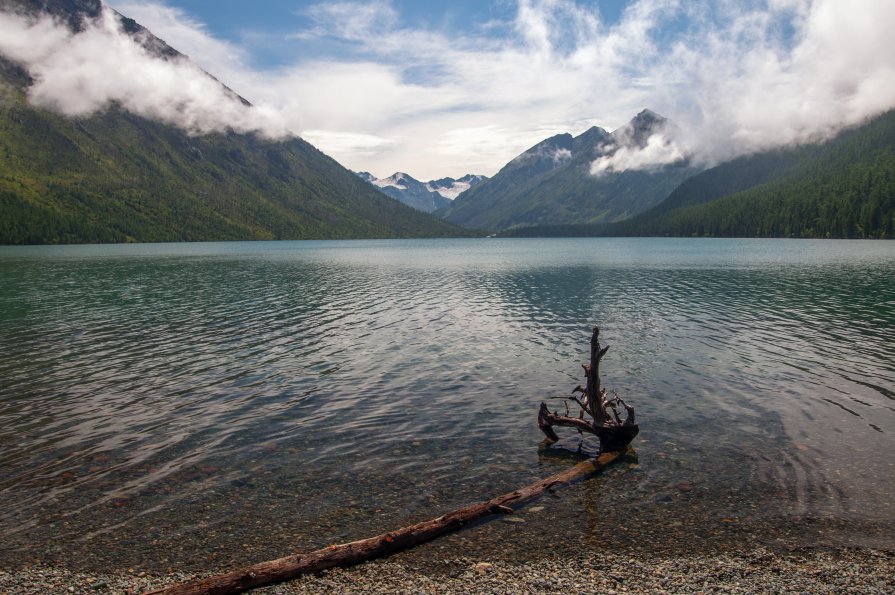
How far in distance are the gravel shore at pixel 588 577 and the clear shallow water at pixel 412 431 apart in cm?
78

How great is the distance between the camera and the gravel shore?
13.4 meters

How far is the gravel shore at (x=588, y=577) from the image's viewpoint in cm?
1342

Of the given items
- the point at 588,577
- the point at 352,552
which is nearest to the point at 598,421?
the point at 588,577

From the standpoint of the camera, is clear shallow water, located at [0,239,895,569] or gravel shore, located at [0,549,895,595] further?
clear shallow water, located at [0,239,895,569]

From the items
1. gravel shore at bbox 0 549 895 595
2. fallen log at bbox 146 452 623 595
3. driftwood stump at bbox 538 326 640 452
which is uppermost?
driftwood stump at bbox 538 326 640 452

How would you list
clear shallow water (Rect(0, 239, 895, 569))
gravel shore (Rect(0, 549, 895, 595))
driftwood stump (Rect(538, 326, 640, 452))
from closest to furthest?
1. gravel shore (Rect(0, 549, 895, 595))
2. clear shallow water (Rect(0, 239, 895, 569))
3. driftwood stump (Rect(538, 326, 640, 452))

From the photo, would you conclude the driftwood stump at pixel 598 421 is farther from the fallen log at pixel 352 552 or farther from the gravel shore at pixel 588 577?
the gravel shore at pixel 588 577

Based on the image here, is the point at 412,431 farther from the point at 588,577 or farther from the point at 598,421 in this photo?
the point at 588,577

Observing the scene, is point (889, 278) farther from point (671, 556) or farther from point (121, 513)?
point (121, 513)

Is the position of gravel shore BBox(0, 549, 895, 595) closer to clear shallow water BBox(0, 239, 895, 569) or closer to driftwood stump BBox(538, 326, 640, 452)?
clear shallow water BBox(0, 239, 895, 569)

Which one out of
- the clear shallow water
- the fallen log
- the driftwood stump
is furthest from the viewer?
the driftwood stump

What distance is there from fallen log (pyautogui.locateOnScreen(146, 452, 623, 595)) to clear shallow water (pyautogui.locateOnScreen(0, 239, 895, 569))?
54 centimetres

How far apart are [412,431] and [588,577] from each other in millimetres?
11897

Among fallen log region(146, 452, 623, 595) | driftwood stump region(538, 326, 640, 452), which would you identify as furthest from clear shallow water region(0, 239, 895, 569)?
driftwood stump region(538, 326, 640, 452)
